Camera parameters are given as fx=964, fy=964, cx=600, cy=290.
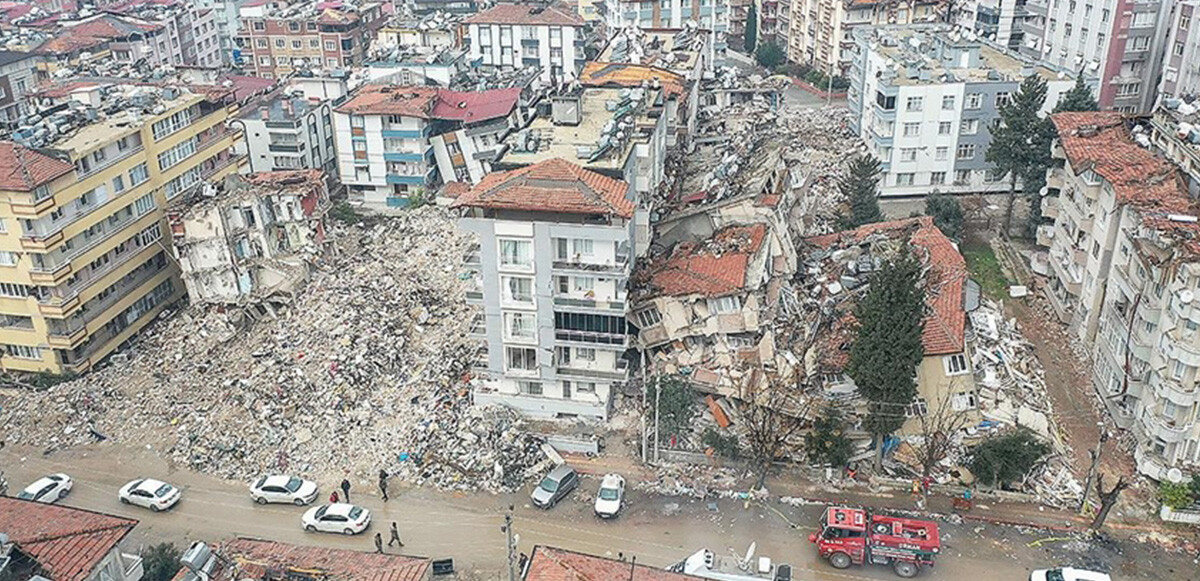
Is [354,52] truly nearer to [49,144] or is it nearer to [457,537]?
[49,144]

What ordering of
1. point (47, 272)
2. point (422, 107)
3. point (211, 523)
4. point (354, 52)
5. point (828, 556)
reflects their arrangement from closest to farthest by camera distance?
point (828, 556) → point (211, 523) → point (47, 272) → point (422, 107) → point (354, 52)

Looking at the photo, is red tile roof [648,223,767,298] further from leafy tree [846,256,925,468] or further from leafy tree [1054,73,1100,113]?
leafy tree [1054,73,1100,113]

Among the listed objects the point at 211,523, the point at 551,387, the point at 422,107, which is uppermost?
the point at 422,107

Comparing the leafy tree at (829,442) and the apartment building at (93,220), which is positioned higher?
the apartment building at (93,220)

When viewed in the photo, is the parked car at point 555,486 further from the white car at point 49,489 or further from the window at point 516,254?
the white car at point 49,489

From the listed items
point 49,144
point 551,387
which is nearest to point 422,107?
point 49,144

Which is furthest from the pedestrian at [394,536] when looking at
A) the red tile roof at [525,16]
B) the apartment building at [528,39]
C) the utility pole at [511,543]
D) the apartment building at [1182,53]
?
the apartment building at [1182,53]

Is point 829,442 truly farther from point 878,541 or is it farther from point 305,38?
point 305,38
